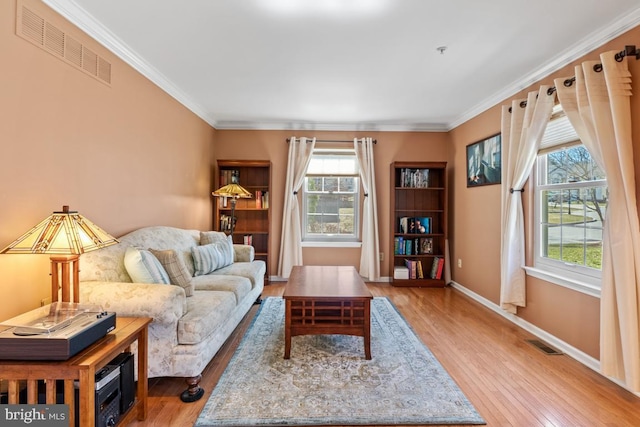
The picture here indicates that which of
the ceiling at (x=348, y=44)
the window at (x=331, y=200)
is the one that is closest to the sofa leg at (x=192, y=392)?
the ceiling at (x=348, y=44)

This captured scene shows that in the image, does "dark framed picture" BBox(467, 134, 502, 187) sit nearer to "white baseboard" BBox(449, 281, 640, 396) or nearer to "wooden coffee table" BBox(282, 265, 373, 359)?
"white baseboard" BBox(449, 281, 640, 396)

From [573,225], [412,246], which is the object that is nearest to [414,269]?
[412,246]

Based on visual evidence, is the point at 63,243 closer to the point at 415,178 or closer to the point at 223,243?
the point at 223,243

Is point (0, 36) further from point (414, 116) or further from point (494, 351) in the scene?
point (414, 116)

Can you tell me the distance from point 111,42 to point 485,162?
4075mm

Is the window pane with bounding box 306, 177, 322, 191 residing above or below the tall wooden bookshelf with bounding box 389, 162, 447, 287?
above

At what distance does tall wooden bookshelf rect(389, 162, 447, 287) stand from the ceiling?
1.23 m

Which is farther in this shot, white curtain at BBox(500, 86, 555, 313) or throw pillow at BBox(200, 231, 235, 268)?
throw pillow at BBox(200, 231, 235, 268)

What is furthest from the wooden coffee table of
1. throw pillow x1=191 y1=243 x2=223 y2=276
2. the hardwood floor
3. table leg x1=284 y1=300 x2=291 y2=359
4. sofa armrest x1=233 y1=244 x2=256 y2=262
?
sofa armrest x1=233 y1=244 x2=256 y2=262

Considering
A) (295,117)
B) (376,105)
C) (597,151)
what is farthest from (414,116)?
(597,151)

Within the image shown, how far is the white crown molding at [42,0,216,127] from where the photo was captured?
2023mm

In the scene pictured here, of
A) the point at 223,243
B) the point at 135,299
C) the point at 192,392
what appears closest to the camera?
the point at 135,299

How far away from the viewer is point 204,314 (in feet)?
6.65

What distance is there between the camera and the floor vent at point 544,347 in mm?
2566
